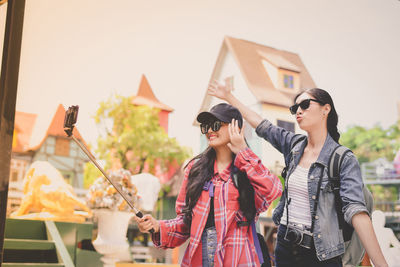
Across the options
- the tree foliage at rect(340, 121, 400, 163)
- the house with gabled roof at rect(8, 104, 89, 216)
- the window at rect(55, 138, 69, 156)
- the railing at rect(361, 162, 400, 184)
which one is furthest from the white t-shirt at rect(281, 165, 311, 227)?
the window at rect(55, 138, 69, 156)

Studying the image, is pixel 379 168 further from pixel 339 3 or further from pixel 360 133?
pixel 339 3

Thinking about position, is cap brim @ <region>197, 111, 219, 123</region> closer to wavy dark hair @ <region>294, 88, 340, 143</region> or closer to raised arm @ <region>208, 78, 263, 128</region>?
raised arm @ <region>208, 78, 263, 128</region>

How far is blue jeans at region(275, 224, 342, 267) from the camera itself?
6.64ft

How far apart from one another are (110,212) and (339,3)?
3.18 m

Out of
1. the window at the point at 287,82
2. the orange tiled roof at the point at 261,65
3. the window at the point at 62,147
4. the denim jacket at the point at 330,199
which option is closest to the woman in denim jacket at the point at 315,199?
the denim jacket at the point at 330,199

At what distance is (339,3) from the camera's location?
15.9 ft

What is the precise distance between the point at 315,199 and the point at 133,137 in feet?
22.3

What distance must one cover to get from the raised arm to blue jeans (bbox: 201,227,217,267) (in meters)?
0.71

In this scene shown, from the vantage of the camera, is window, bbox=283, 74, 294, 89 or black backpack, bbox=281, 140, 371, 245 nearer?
black backpack, bbox=281, 140, 371, 245

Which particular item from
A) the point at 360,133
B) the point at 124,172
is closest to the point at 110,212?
the point at 124,172

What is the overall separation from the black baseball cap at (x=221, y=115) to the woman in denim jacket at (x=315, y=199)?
1.17ft

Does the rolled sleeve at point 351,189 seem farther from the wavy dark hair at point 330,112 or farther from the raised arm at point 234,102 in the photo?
the raised arm at point 234,102

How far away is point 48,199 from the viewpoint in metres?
4.79

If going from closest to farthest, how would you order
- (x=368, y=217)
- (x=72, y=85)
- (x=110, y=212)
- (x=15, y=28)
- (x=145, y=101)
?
(x=368, y=217) → (x=15, y=28) → (x=110, y=212) → (x=72, y=85) → (x=145, y=101)
